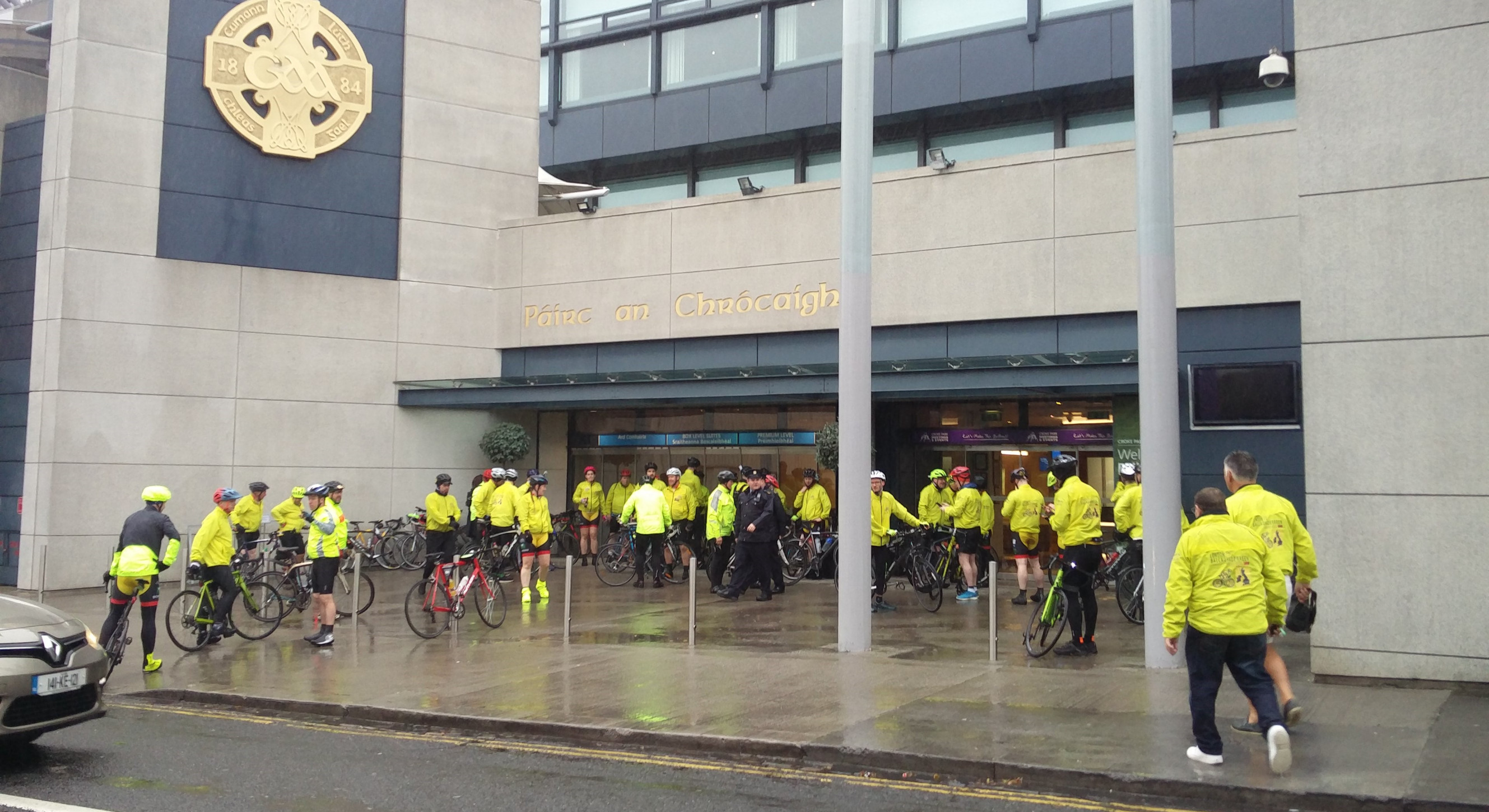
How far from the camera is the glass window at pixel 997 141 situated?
24672mm

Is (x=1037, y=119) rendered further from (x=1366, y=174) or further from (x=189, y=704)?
(x=189, y=704)

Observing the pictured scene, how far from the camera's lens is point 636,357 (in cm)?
2414

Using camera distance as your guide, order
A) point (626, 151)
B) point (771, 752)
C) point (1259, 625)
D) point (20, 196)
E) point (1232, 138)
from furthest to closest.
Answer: point (626, 151) < point (20, 196) < point (1232, 138) < point (771, 752) < point (1259, 625)

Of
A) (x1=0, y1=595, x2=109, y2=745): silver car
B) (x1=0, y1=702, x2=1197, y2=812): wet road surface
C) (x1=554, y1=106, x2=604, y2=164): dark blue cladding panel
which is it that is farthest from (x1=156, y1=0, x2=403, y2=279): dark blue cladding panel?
(x1=0, y1=595, x2=109, y2=745): silver car

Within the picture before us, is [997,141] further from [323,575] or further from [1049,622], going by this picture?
[323,575]

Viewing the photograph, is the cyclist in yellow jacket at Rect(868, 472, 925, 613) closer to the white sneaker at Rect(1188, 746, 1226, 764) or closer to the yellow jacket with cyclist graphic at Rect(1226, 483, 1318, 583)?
→ the yellow jacket with cyclist graphic at Rect(1226, 483, 1318, 583)

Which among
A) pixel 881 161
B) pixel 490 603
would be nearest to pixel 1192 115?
pixel 881 161

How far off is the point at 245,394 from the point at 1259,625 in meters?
19.7

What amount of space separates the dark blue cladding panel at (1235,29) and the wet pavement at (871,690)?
11199 mm

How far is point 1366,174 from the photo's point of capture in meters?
10.2

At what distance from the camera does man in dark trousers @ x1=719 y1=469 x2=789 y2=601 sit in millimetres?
17266

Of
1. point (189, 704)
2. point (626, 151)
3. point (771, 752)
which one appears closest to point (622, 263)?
point (626, 151)

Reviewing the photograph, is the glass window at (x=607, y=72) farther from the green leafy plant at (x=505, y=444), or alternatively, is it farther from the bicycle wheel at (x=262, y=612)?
the bicycle wheel at (x=262, y=612)

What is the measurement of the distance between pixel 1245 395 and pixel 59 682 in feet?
50.6
